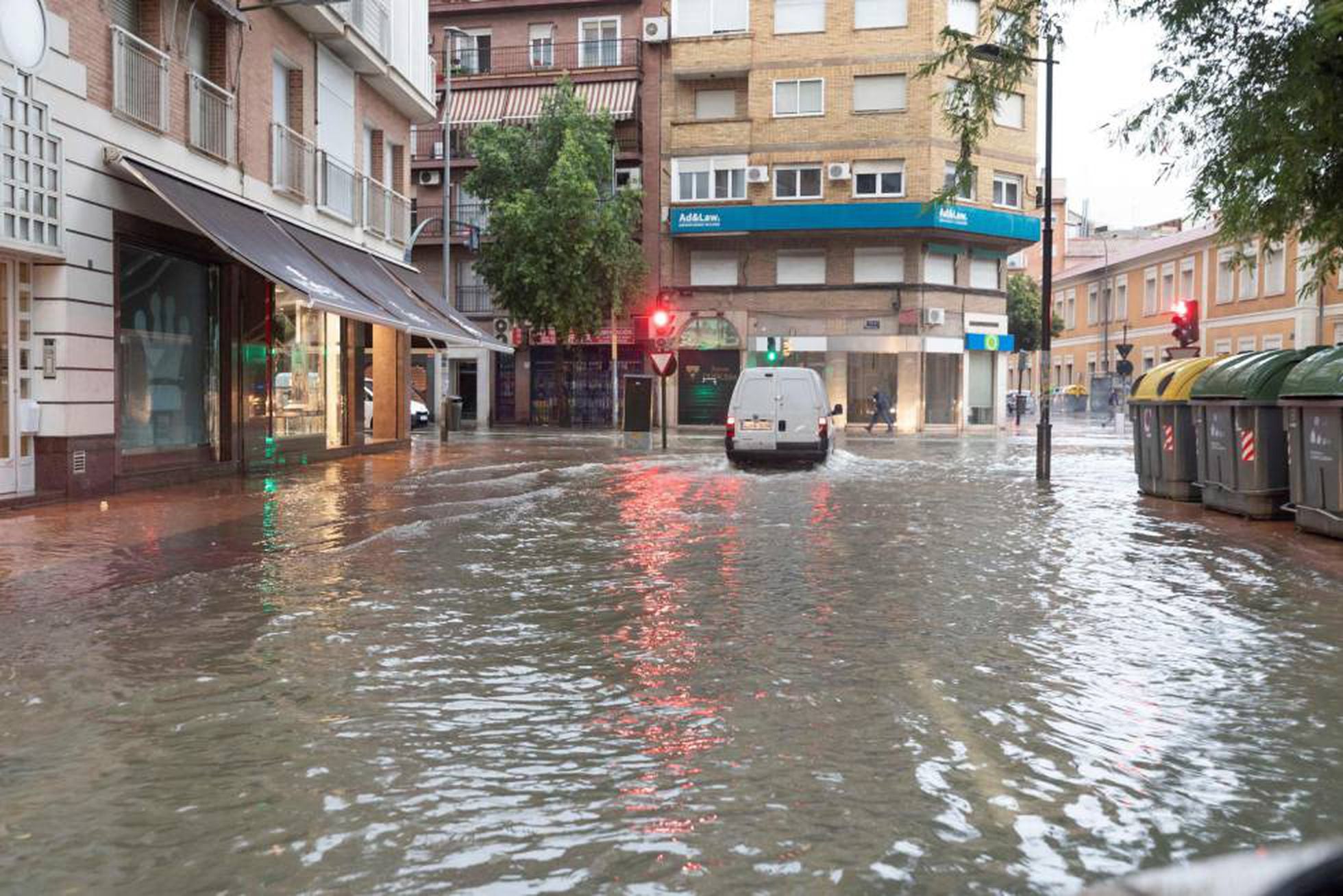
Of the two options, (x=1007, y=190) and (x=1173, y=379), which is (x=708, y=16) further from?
(x=1173, y=379)

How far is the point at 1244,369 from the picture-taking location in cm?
1349

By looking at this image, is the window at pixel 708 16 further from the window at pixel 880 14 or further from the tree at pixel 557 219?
the tree at pixel 557 219

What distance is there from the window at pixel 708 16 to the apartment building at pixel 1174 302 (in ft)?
58.3

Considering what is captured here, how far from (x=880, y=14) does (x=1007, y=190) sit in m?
7.56

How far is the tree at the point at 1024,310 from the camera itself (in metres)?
62.7

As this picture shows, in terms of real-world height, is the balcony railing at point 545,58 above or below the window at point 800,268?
above

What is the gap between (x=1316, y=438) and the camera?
11.6 meters

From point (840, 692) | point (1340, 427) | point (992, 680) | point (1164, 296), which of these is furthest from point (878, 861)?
point (1164, 296)

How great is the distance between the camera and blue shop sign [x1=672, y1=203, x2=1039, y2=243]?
39.4 meters

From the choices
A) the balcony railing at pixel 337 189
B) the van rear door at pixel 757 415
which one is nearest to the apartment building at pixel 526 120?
the balcony railing at pixel 337 189

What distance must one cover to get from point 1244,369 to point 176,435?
46.2 ft

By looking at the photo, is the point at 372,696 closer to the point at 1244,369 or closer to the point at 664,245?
the point at 1244,369

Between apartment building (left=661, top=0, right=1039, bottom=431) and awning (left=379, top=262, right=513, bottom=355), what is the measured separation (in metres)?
16.0

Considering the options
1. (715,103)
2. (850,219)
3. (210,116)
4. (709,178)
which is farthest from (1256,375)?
(715,103)
